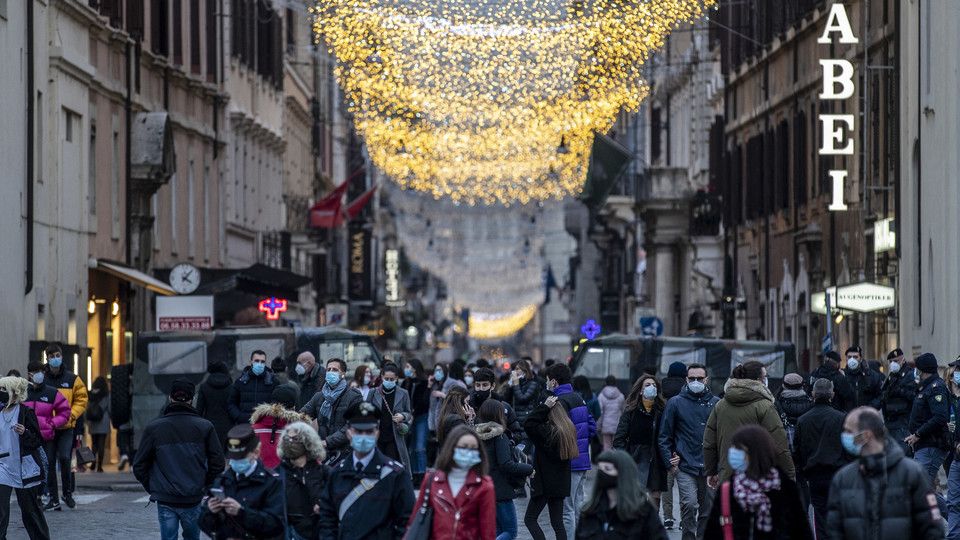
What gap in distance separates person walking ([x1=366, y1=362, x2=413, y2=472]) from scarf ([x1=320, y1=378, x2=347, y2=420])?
35 cm

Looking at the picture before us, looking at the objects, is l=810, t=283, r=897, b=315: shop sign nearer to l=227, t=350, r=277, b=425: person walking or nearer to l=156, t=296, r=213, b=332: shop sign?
l=156, t=296, r=213, b=332: shop sign

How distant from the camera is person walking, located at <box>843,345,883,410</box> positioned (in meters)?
27.1

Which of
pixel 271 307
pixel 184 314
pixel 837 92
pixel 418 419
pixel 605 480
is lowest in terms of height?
pixel 418 419

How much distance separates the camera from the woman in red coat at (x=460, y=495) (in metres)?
12.6

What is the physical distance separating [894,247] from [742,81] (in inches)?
700

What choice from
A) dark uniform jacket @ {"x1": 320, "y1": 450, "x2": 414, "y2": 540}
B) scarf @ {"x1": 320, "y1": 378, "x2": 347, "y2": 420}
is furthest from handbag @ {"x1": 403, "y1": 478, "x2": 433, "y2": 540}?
scarf @ {"x1": 320, "y1": 378, "x2": 347, "y2": 420}

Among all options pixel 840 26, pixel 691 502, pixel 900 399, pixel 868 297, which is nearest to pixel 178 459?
pixel 691 502

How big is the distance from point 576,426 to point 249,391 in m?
6.19

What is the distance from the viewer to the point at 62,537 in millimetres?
21656

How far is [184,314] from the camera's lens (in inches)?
1421

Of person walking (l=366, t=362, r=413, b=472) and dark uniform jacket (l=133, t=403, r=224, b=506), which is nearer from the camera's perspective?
A: dark uniform jacket (l=133, t=403, r=224, b=506)

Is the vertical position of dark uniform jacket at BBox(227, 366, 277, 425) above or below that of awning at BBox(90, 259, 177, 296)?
below

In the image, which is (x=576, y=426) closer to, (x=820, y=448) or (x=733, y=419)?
(x=733, y=419)

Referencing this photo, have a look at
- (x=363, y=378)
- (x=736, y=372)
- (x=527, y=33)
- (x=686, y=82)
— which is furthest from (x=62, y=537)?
(x=686, y=82)
